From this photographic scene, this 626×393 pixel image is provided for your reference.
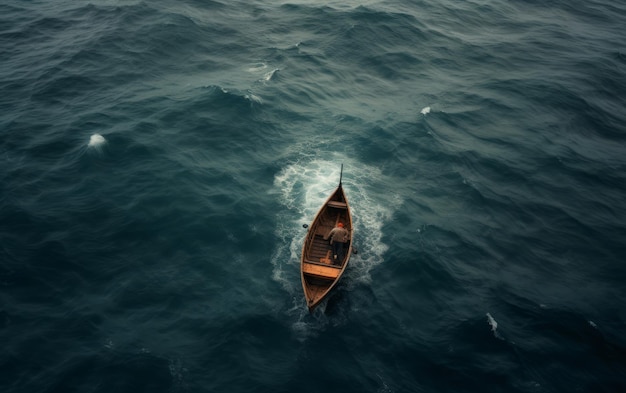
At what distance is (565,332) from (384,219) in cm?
2352

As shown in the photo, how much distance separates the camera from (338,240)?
48.2m

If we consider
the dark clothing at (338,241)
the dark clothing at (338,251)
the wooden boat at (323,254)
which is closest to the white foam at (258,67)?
the wooden boat at (323,254)

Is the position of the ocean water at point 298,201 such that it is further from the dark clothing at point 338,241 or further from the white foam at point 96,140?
the dark clothing at point 338,241

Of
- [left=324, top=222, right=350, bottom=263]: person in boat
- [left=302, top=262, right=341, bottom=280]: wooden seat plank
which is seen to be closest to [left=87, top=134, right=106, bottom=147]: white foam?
[left=302, top=262, right=341, bottom=280]: wooden seat plank

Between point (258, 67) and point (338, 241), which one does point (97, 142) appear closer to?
point (258, 67)

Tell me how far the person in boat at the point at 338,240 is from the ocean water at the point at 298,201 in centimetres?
271

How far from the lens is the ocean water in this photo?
40.4 m

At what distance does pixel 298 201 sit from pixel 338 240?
11903 mm

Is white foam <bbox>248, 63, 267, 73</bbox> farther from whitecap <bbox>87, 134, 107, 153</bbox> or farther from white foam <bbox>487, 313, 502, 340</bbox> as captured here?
white foam <bbox>487, 313, 502, 340</bbox>

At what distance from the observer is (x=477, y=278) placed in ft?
159

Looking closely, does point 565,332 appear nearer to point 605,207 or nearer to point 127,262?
point 605,207

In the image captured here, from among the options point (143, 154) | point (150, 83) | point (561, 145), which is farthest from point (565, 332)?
point (150, 83)

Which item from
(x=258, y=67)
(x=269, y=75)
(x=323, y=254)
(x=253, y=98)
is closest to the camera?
(x=323, y=254)

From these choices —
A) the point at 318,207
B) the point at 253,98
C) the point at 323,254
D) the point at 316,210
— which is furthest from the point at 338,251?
the point at 253,98
